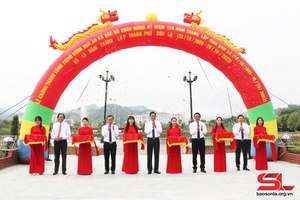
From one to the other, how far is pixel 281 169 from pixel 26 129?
547 cm

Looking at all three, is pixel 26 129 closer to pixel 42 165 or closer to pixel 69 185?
pixel 42 165

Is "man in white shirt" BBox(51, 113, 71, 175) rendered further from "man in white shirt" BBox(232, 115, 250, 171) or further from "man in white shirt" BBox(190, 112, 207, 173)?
"man in white shirt" BBox(232, 115, 250, 171)

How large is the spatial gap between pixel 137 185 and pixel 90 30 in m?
4.40

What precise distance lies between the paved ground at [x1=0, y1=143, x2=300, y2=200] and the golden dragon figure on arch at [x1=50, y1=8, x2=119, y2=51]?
2983mm

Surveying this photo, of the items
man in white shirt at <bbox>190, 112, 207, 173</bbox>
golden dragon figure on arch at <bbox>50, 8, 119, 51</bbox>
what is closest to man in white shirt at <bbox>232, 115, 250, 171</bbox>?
man in white shirt at <bbox>190, 112, 207, 173</bbox>

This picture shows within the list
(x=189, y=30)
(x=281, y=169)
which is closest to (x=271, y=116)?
(x=281, y=169)

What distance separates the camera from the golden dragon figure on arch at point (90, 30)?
25.4 ft

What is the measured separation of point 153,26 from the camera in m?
7.81

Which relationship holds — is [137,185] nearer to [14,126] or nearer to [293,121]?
[14,126]

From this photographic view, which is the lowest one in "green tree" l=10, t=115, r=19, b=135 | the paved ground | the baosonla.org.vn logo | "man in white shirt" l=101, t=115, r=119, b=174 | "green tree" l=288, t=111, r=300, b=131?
the paved ground

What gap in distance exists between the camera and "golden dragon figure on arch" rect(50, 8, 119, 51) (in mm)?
7750

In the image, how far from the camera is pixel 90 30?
25.8ft

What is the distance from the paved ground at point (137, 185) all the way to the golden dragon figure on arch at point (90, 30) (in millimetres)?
2983

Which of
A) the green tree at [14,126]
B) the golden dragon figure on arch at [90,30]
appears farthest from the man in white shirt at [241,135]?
the green tree at [14,126]
